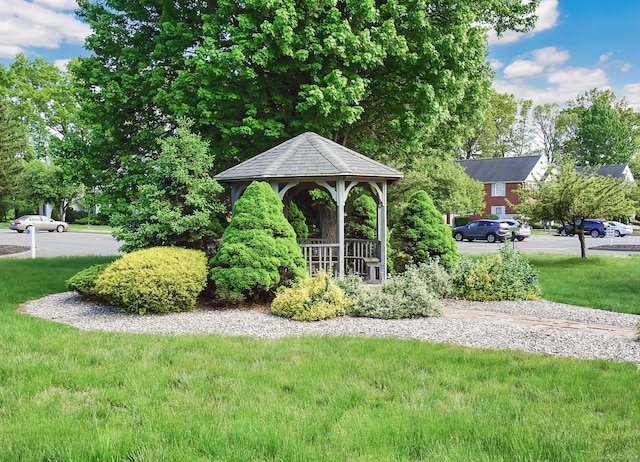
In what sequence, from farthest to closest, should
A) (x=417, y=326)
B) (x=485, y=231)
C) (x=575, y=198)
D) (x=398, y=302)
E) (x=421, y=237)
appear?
(x=485, y=231) < (x=575, y=198) < (x=421, y=237) < (x=398, y=302) < (x=417, y=326)

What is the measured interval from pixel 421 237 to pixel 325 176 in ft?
10.7

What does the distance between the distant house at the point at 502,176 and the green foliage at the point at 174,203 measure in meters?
43.8

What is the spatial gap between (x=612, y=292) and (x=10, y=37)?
51.2 metres

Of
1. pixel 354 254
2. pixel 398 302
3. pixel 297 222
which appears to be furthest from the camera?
pixel 297 222

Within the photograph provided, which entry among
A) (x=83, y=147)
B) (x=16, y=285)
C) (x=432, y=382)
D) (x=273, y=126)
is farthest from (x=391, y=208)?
(x=432, y=382)

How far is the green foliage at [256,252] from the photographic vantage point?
907 centimetres

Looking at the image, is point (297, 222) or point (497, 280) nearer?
point (497, 280)

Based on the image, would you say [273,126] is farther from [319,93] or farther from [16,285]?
[16,285]

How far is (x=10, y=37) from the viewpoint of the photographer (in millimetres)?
44062

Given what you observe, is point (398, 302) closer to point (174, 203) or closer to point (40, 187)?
point (174, 203)

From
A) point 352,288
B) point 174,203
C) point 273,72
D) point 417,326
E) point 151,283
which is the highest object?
point 273,72

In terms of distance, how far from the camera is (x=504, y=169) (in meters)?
52.7

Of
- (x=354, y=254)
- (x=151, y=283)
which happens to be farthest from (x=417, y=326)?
(x=354, y=254)

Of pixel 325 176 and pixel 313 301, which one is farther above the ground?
pixel 325 176
